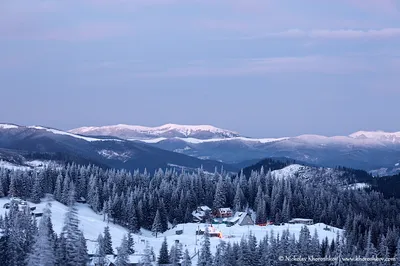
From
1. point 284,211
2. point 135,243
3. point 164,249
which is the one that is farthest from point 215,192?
point 164,249

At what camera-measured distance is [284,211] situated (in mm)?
131875

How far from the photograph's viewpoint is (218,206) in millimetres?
142000

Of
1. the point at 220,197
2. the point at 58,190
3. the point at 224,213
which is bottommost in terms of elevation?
the point at 224,213

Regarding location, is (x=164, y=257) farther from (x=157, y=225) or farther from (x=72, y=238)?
(x=72, y=238)

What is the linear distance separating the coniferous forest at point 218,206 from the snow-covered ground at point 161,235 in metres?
2.44

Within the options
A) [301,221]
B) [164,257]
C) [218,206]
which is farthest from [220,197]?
[164,257]

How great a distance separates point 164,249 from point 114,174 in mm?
66881

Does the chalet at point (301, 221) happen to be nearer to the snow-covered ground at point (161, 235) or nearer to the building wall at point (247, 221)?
the snow-covered ground at point (161, 235)

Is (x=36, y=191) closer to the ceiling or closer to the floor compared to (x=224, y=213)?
closer to the ceiling

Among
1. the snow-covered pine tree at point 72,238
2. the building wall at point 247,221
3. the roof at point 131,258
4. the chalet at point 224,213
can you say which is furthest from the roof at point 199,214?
the snow-covered pine tree at point 72,238

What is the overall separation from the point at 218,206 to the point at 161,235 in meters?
24.6

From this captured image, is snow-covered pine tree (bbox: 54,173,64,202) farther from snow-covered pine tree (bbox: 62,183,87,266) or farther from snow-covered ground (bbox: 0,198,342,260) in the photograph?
snow-covered pine tree (bbox: 62,183,87,266)

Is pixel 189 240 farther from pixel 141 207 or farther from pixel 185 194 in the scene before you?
pixel 185 194

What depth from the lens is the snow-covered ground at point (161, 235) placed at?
340 ft
